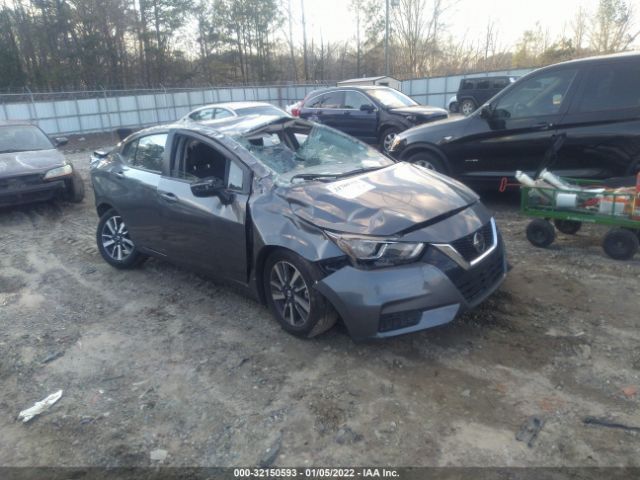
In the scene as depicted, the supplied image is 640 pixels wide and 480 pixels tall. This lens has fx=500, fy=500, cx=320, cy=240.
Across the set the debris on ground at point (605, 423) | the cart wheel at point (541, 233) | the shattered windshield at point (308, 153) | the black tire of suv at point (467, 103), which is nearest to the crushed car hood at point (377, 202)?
the shattered windshield at point (308, 153)

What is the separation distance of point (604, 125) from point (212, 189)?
183 inches

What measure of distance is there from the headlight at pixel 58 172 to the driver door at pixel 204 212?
467 cm

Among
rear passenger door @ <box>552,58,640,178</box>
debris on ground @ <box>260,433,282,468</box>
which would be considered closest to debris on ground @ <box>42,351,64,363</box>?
debris on ground @ <box>260,433,282,468</box>

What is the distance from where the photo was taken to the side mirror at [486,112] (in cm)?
682

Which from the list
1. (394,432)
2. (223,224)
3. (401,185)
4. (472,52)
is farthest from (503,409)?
(472,52)

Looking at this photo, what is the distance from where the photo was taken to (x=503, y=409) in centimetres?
297

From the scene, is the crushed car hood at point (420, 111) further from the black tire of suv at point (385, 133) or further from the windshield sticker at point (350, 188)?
the windshield sticker at point (350, 188)

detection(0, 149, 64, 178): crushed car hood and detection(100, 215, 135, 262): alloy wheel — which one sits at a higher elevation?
detection(0, 149, 64, 178): crushed car hood

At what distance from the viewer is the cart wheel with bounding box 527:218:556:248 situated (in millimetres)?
5445

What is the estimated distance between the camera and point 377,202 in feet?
12.2

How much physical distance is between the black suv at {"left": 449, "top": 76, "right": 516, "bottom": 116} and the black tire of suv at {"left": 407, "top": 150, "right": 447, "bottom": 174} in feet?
51.5

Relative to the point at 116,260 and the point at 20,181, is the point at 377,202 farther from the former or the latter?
the point at 20,181

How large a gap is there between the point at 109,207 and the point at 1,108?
17.4 meters

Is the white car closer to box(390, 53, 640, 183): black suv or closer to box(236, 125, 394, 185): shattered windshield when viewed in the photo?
box(390, 53, 640, 183): black suv
